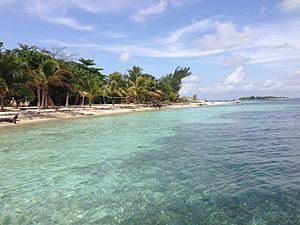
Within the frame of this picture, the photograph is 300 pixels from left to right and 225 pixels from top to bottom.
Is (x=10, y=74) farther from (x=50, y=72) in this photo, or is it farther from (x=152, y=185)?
(x=152, y=185)

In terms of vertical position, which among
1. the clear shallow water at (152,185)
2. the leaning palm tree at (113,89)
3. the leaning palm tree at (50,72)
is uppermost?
the leaning palm tree at (50,72)

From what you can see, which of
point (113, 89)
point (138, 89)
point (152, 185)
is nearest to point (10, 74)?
point (152, 185)

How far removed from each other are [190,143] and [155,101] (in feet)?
201

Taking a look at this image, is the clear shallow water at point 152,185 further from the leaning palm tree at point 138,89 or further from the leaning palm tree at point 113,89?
the leaning palm tree at point 138,89

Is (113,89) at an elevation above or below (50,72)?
below

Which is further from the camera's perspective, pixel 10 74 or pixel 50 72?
pixel 50 72

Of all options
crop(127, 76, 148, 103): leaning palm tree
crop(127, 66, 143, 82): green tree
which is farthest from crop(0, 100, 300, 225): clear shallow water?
crop(127, 66, 143, 82): green tree

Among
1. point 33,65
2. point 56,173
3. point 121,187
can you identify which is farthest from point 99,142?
point 33,65

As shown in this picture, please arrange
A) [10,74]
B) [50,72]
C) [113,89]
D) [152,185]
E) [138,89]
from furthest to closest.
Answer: [138,89] → [113,89] → [50,72] → [10,74] → [152,185]

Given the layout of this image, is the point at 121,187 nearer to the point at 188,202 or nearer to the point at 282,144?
the point at 188,202

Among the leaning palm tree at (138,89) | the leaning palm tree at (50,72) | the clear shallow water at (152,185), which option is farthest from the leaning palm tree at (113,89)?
the clear shallow water at (152,185)

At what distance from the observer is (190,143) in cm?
1541

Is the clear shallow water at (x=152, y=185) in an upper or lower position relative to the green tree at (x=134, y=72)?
lower

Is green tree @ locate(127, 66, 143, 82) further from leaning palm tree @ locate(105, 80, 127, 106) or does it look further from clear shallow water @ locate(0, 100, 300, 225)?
clear shallow water @ locate(0, 100, 300, 225)
